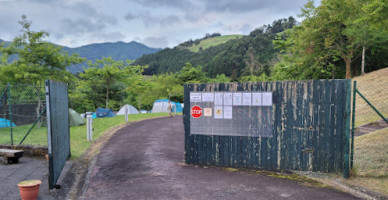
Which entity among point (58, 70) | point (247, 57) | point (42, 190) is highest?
point (247, 57)

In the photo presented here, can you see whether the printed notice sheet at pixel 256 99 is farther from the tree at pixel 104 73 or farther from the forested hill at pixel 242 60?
the forested hill at pixel 242 60

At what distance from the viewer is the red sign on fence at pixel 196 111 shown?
25.3 feet

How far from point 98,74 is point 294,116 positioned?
87.9 ft

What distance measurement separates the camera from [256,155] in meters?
7.12

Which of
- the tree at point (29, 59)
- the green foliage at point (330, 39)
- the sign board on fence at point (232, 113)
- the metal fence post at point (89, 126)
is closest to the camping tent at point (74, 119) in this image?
the tree at point (29, 59)

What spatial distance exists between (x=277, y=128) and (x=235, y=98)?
4.23 ft

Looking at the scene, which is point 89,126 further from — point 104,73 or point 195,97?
point 104,73

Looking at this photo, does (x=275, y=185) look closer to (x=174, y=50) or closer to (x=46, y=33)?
(x=46, y=33)

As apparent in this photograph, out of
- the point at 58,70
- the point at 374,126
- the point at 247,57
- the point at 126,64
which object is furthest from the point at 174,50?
the point at 374,126

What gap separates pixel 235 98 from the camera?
7340 mm

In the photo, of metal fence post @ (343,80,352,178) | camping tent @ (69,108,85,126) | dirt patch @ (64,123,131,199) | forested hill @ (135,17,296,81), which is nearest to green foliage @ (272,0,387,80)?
metal fence post @ (343,80,352,178)

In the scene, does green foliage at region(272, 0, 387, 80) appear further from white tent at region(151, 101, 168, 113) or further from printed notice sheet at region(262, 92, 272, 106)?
printed notice sheet at region(262, 92, 272, 106)

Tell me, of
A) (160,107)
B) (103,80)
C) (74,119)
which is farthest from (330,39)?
(74,119)

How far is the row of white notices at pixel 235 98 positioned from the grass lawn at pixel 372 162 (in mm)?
2594
